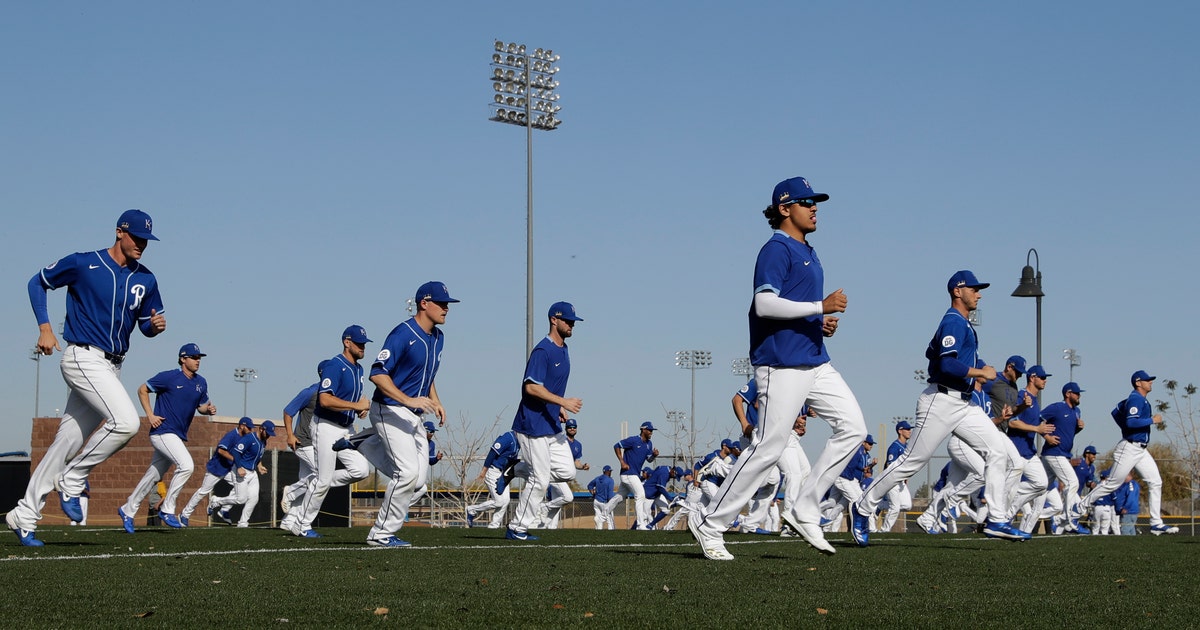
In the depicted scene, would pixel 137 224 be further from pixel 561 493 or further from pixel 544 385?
pixel 561 493

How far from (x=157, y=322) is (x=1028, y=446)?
38.9 ft

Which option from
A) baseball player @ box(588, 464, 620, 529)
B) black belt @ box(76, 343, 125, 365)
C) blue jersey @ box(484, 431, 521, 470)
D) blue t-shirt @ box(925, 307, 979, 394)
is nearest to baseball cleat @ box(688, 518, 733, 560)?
blue t-shirt @ box(925, 307, 979, 394)

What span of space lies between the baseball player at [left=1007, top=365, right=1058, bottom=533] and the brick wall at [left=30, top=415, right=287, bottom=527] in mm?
24013

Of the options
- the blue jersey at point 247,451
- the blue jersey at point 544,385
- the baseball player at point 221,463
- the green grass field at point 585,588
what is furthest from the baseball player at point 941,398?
the blue jersey at point 247,451

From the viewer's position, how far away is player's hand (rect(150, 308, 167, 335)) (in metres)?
9.47

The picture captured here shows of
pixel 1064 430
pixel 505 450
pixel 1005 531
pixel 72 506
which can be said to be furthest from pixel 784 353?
pixel 505 450

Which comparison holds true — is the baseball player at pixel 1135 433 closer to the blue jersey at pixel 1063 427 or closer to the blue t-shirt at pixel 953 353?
the blue jersey at pixel 1063 427

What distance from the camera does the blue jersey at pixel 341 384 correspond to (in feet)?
43.1

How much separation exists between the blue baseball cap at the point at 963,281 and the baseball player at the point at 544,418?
142 inches

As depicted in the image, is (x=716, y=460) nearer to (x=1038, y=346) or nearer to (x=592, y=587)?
(x=1038, y=346)

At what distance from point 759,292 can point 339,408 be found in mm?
5430

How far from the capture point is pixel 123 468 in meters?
36.1

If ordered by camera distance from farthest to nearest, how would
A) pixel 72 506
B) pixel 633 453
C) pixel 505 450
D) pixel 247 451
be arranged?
pixel 633 453 → pixel 247 451 → pixel 505 450 → pixel 72 506

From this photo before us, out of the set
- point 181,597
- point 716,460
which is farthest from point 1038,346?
point 181,597
